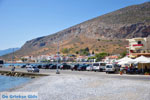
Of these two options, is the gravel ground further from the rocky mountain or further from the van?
the rocky mountain

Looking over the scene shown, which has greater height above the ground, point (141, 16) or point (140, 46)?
point (141, 16)

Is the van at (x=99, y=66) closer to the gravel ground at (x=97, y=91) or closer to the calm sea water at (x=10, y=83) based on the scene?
the calm sea water at (x=10, y=83)

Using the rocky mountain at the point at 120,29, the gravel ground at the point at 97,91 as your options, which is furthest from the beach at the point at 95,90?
the rocky mountain at the point at 120,29

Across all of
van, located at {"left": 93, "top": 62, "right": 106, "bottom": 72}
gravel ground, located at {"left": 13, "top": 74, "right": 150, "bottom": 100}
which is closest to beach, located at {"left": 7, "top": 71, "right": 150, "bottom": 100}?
gravel ground, located at {"left": 13, "top": 74, "right": 150, "bottom": 100}

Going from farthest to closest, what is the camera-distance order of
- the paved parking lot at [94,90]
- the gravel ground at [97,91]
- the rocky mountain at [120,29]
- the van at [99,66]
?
the rocky mountain at [120,29], the van at [99,66], the paved parking lot at [94,90], the gravel ground at [97,91]

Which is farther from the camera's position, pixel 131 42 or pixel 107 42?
pixel 107 42

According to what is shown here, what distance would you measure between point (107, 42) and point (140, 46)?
124 metres

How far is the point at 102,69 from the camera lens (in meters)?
46.3

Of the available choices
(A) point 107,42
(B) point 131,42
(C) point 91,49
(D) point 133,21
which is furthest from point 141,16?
(B) point 131,42

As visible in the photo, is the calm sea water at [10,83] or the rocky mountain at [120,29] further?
the rocky mountain at [120,29]

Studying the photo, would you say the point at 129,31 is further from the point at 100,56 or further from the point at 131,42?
the point at 131,42

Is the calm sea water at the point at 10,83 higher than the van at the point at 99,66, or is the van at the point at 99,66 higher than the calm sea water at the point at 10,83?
the van at the point at 99,66

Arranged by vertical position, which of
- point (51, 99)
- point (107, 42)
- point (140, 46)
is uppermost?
point (107, 42)

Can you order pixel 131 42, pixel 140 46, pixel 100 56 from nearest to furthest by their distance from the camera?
1. pixel 140 46
2. pixel 131 42
3. pixel 100 56
